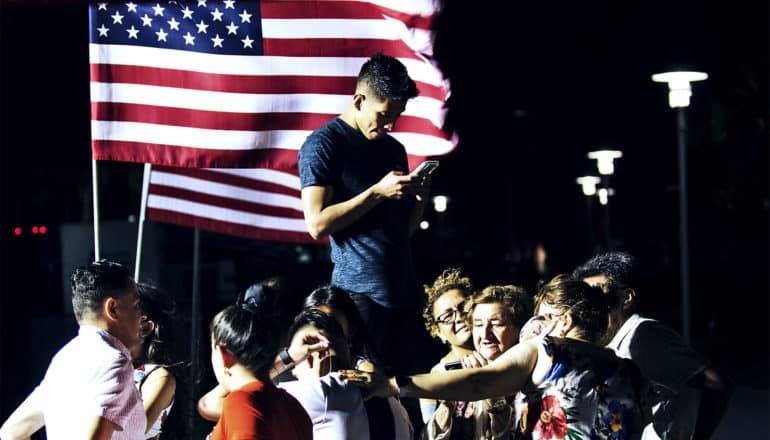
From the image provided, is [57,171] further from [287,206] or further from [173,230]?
[287,206]

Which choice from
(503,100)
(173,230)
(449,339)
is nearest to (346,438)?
(449,339)

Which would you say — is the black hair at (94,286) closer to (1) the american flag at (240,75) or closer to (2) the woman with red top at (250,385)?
(2) the woman with red top at (250,385)

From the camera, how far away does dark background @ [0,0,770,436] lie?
17.0 meters

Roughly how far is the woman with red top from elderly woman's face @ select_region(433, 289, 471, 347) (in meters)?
1.71

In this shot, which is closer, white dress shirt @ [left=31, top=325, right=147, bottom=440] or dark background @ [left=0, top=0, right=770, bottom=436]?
white dress shirt @ [left=31, top=325, right=147, bottom=440]

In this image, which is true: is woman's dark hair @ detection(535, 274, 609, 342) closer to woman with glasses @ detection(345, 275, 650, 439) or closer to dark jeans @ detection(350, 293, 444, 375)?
woman with glasses @ detection(345, 275, 650, 439)

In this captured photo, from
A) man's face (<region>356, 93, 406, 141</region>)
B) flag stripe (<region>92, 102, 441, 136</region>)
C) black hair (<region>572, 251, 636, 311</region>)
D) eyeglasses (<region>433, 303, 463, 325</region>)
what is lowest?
eyeglasses (<region>433, 303, 463, 325</region>)

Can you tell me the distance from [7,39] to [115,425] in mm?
9566

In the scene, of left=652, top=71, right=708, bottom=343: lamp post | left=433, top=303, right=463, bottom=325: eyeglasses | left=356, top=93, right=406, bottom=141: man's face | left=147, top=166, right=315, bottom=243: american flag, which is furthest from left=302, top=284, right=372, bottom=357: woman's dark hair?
left=652, top=71, right=708, bottom=343: lamp post

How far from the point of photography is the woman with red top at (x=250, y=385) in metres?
3.19

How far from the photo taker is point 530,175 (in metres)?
43.0

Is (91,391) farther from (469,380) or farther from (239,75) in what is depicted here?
(239,75)

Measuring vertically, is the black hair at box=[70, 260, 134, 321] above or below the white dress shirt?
above

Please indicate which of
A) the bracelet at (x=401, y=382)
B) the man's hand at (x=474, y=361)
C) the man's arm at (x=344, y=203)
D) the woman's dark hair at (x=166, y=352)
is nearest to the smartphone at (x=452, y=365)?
the man's hand at (x=474, y=361)
